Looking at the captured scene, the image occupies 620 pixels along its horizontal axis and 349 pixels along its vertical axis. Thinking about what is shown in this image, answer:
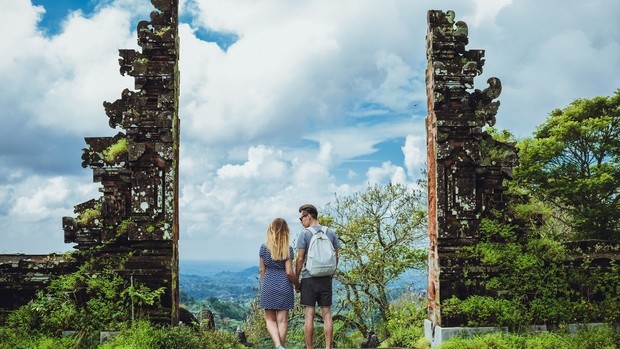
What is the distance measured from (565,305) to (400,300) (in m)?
5.77

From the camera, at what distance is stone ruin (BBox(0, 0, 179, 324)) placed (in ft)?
31.8

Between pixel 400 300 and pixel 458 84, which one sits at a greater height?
pixel 458 84

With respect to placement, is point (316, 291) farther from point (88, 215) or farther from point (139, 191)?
point (88, 215)

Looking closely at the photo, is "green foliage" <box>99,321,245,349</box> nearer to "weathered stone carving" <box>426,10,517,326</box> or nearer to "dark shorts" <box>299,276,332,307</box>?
"dark shorts" <box>299,276,332,307</box>

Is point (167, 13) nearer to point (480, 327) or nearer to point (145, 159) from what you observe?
point (145, 159)

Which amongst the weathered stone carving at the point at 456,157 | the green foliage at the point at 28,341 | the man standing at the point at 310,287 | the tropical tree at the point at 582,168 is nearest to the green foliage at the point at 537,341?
the weathered stone carving at the point at 456,157

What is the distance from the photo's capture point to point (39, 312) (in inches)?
378

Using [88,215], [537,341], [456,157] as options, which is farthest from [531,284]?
[88,215]

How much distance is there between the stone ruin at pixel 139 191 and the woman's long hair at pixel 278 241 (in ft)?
6.06

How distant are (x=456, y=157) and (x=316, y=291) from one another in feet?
10.2

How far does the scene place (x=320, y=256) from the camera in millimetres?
8742

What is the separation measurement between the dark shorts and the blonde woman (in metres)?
0.19

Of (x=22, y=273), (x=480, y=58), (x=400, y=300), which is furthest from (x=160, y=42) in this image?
(x=400, y=300)

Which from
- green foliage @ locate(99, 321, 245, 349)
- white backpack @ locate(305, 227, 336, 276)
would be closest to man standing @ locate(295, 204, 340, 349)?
white backpack @ locate(305, 227, 336, 276)
